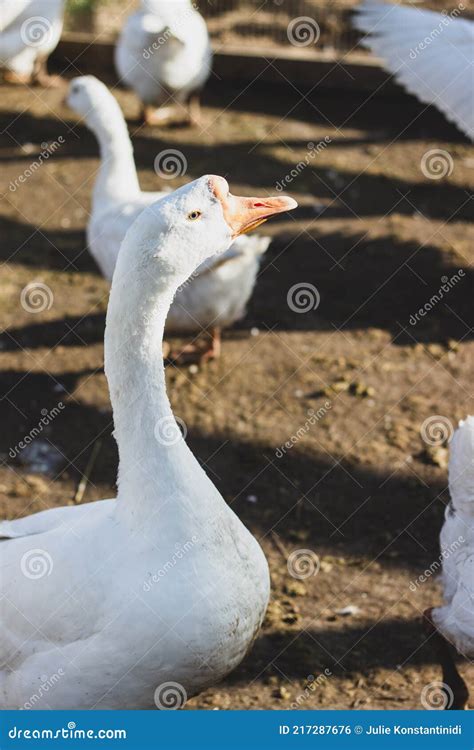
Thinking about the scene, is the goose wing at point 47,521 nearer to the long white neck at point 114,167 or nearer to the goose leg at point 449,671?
the goose leg at point 449,671

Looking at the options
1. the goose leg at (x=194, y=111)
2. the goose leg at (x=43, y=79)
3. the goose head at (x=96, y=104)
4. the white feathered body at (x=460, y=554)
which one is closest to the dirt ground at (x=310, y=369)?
the goose leg at (x=194, y=111)

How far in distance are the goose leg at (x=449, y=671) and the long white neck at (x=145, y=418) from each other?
1.31 metres

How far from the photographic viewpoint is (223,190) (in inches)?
135

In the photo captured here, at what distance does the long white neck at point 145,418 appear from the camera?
3352 mm

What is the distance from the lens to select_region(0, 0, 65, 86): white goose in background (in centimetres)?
909

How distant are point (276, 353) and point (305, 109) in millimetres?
3915

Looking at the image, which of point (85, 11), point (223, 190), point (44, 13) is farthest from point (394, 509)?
point (85, 11)

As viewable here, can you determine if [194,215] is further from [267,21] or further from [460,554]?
[267,21]

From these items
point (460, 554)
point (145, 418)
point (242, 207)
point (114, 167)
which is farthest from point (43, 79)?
point (460, 554)

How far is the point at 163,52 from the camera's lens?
343 inches

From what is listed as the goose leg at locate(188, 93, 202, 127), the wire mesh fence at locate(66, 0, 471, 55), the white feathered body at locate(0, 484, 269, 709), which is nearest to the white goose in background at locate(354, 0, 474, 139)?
the goose leg at locate(188, 93, 202, 127)

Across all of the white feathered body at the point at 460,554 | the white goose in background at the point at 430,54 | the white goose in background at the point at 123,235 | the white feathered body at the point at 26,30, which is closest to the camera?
the white feathered body at the point at 460,554

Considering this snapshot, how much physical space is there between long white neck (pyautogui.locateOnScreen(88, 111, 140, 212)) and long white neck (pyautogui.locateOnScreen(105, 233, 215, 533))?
10.0 feet

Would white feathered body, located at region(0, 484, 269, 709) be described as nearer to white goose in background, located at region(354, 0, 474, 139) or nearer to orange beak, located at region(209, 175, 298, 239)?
orange beak, located at region(209, 175, 298, 239)
